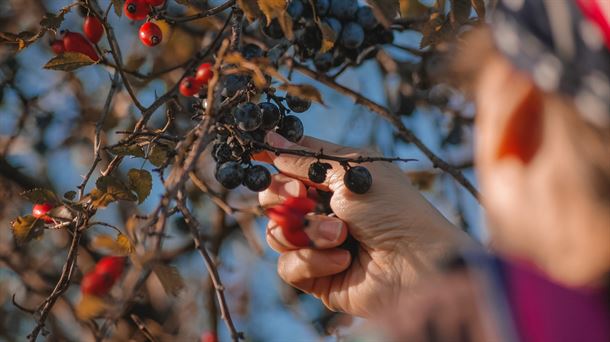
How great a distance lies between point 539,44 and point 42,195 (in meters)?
1.27

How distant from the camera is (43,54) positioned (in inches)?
150

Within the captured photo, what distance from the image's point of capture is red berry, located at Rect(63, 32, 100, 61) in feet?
7.01

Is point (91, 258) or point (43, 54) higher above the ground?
point (43, 54)

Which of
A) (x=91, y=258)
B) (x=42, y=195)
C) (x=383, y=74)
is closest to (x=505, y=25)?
(x=42, y=195)

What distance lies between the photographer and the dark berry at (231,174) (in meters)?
1.79

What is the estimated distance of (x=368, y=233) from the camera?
2.01 metres

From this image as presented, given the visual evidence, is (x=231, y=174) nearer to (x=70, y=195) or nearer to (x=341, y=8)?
(x=70, y=195)

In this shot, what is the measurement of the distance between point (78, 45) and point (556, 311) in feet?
5.26

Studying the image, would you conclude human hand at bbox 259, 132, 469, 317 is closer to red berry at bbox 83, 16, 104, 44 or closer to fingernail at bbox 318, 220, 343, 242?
fingernail at bbox 318, 220, 343, 242

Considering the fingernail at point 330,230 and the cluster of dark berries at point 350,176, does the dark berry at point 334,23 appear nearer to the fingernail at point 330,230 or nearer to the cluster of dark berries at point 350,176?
the cluster of dark berries at point 350,176

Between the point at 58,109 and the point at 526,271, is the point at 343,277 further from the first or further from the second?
the point at 58,109

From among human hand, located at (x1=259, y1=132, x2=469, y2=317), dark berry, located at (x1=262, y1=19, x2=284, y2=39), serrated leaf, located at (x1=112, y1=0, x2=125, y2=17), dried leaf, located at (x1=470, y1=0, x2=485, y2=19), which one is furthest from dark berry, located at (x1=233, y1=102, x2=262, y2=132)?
dried leaf, located at (x1=470, y1=0, x2=485, y2=19)

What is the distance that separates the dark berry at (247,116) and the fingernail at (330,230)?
36 cm

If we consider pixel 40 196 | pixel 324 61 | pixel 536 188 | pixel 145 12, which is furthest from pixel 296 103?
pixel 536 188
